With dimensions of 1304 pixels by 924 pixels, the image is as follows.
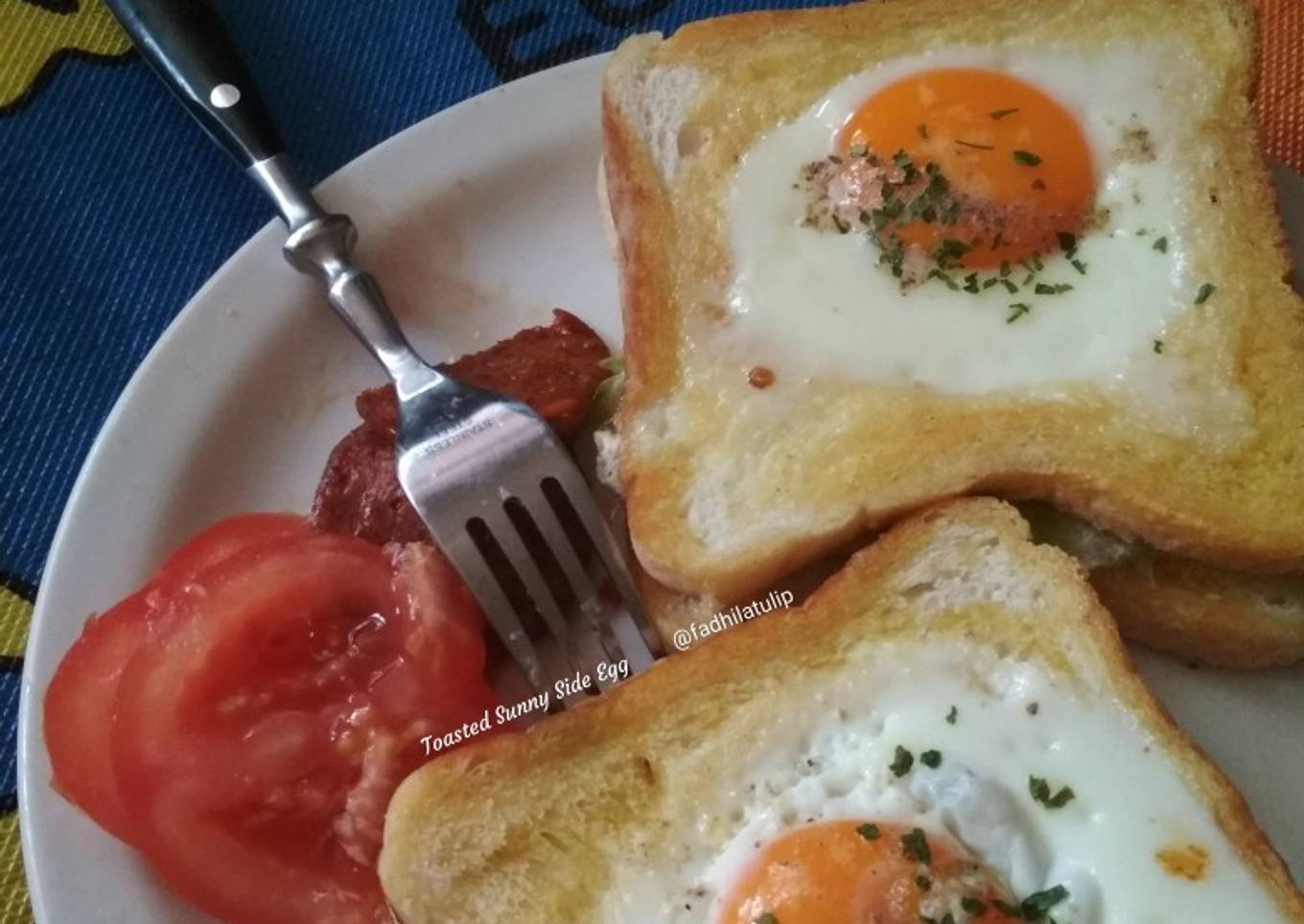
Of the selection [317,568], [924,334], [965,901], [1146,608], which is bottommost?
[1146,608]

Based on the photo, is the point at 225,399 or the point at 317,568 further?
the point at 225,399

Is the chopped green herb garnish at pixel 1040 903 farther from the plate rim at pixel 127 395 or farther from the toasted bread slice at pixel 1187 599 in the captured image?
the plate rim at pixel 127 395

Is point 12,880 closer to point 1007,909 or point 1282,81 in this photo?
point 1007,909

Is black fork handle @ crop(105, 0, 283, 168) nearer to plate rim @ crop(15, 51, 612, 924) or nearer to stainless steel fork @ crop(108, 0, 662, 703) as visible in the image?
plate rim @ crop(15, 51, 612, 924)

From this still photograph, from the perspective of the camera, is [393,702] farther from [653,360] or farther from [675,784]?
[653,360]

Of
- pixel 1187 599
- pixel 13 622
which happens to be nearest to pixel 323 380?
pixel 13 622

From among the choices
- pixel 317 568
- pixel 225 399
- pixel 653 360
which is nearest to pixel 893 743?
pixel 653 360

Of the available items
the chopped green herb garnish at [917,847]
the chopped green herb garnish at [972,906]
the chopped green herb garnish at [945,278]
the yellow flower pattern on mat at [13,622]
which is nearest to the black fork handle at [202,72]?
the yellow flower pattern on mat at [13,622]
